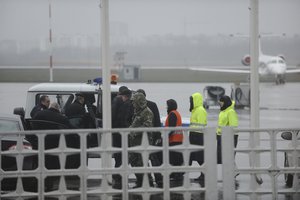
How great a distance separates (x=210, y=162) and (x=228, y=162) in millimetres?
261

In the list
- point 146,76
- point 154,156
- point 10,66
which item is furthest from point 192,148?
point 10,66

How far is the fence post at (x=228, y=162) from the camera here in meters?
9.59

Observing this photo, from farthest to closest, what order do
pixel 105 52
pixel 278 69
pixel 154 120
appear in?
pixel 278 69 → pixel 154 120 → pixel 105 52

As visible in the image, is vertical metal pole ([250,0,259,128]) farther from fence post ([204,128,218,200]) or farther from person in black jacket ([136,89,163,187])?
fence post ([204,128,218,200])

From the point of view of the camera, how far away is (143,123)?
1144cm

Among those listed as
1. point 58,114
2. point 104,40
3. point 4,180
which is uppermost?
point 104,40

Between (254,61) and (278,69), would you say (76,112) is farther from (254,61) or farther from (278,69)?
(278,69)

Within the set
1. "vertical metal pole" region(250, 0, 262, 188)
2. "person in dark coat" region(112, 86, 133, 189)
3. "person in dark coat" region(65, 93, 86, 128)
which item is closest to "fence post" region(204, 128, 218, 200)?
"vertical metal pole" region(250, 0, 262, 188)

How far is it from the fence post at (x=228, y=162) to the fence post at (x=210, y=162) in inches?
6.1

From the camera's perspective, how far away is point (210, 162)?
9.54 m

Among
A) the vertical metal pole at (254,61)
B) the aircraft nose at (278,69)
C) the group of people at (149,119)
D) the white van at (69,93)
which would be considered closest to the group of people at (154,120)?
the group of people at (149,119)

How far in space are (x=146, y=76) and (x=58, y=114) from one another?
7678cm

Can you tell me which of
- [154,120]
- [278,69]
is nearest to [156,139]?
[154,120]

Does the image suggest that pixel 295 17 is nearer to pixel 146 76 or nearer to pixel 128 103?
pixel 128 103
